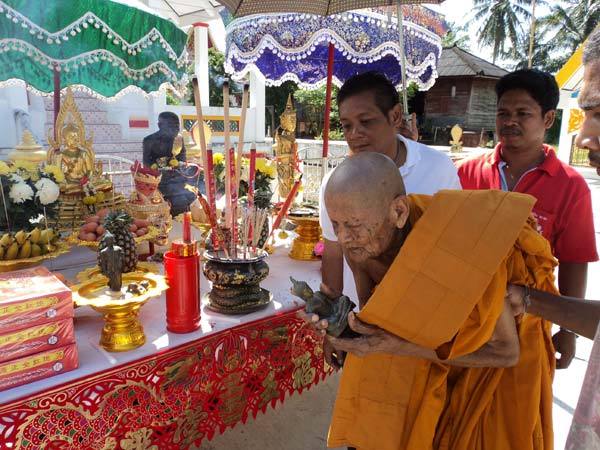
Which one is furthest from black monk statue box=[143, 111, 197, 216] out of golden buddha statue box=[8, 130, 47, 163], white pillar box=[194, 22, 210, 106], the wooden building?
the wooden building

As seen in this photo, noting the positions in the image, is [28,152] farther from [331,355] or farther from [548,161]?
[548,161]

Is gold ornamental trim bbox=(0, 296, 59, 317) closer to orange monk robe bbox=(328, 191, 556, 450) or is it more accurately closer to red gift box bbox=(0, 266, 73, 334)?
red gift box bbox=(0, 266, 73, 334)

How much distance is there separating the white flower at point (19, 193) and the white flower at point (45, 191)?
53mm

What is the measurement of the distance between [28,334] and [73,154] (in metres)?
1.84

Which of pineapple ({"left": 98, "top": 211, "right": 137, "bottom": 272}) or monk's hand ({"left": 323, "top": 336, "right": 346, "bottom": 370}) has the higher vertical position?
pineapple ({"left": 98, "top": 211, "right": 137, "bottom": 272})

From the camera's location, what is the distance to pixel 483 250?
1.00 meters

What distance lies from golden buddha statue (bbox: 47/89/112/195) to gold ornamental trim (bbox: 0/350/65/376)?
1511 mm

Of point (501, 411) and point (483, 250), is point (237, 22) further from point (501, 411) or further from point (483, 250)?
point (501, 411)

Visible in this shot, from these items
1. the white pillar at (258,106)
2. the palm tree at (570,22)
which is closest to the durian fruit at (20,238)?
the white pillar at (258,106)

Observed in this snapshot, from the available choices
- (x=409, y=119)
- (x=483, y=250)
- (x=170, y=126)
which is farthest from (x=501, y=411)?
(x=170, y=126)

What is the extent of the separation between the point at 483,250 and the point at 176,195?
2720 millimetres

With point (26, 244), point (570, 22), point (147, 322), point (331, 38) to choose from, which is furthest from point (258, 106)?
point (570, 22)

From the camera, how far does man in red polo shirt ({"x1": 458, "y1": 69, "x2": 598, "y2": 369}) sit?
1846 millimetres

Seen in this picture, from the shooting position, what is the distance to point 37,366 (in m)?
1.27
